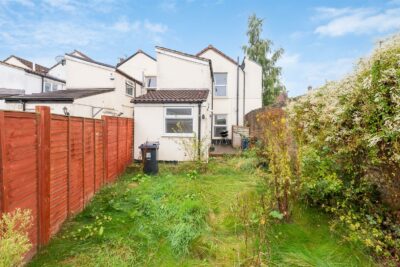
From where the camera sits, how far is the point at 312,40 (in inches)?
566

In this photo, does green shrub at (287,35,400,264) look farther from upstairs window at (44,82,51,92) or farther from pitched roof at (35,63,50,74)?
pitched roof at (35,63,50,74)

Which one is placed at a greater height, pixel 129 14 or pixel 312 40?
pixel 129 14

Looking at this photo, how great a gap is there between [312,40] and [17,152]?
15853 mm

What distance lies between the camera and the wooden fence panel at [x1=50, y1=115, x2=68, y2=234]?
385 centimetres

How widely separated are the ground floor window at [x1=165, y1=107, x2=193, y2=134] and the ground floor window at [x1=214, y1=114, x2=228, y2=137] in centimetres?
764

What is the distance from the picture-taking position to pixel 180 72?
Answer: 569 inches

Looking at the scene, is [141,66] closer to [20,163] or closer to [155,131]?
[155,131]

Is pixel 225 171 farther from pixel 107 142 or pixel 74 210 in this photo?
pixel 74 210

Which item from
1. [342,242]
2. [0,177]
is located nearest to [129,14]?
[0,177]

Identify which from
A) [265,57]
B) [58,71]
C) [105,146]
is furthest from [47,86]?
[265,57]

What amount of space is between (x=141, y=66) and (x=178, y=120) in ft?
39.0

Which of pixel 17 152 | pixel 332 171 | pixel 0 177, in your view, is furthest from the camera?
pixel 332 171

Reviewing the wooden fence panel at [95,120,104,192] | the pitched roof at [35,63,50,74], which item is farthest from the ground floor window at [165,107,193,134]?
the pitched roof at [35,63,50,74]

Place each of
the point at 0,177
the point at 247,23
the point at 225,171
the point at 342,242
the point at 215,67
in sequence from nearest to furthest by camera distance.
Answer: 1. the point at 0,177
2. the point at 342,242
3. the point at 225,171
4. the point at 215,67
5. the point at 247,23
